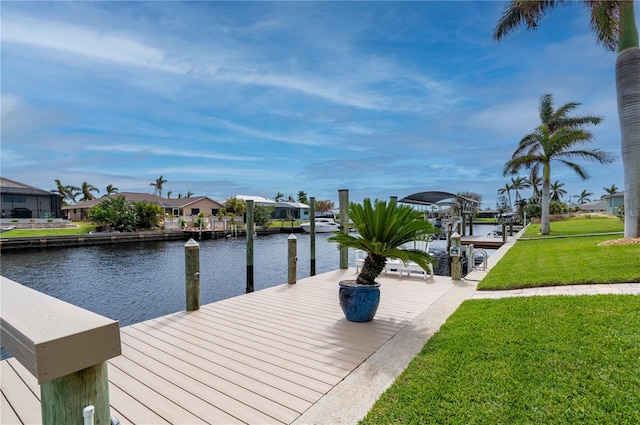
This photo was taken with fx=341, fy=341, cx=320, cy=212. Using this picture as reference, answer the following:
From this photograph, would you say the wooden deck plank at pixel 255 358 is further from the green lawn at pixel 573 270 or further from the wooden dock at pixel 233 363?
the green lawn at pixel 573 270

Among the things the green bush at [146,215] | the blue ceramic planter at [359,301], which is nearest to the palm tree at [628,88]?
the blue ceramic planter at [359,301]

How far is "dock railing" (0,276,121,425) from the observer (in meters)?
1.20

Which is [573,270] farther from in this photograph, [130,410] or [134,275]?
[134,275]

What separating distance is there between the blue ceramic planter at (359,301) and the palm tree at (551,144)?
20.0m

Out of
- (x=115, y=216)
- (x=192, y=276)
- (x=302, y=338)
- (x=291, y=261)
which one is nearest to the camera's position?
(x=302, y=338)

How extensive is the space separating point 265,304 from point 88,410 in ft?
17.5

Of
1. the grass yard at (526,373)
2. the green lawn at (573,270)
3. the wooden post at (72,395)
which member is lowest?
the grass yard at (526,373)

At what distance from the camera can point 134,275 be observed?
14531 millimetres

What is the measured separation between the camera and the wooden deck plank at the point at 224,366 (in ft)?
10.9

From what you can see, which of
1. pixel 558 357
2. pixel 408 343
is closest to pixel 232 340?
pixel 408 343

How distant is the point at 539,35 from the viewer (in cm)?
1283

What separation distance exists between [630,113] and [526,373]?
1126 centimetres

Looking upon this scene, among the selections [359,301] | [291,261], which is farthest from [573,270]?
[291,261]

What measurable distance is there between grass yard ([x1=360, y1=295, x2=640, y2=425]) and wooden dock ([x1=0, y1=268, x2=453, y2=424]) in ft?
2.66
